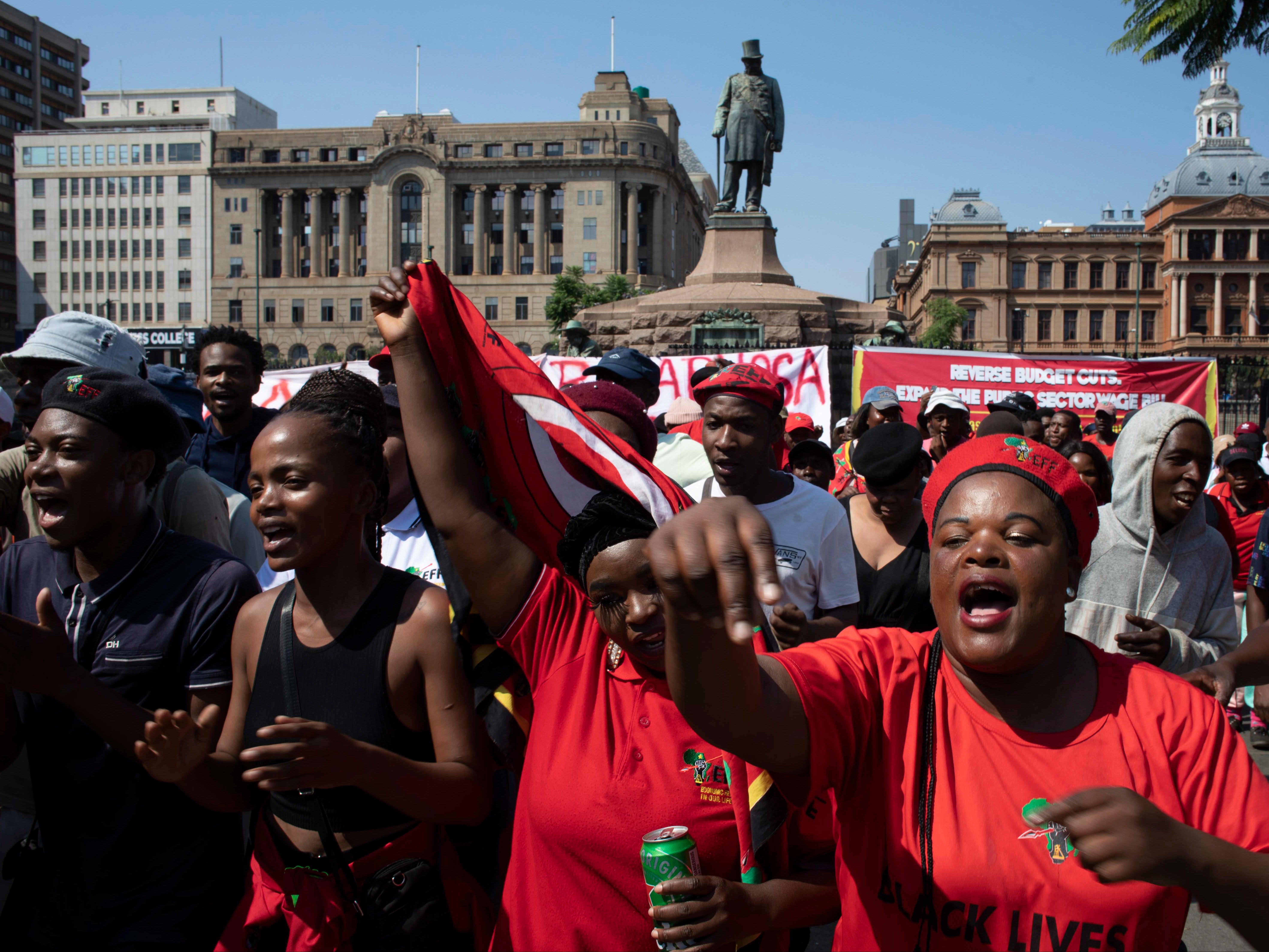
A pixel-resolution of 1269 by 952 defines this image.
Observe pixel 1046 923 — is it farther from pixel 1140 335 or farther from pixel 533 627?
pixel 1140 335

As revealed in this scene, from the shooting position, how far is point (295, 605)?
2.37 m

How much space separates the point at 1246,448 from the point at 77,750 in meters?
6.46

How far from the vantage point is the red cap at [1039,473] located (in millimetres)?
1805

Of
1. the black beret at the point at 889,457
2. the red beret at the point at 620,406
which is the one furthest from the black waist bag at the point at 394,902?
the black beret at the point at 889,457

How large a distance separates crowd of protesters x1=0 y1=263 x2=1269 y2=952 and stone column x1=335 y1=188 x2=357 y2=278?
85.3 meters

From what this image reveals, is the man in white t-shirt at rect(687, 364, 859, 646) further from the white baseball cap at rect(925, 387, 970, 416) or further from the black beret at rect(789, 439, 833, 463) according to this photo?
the white baseball cap at rect(925, 387, 970, 416)

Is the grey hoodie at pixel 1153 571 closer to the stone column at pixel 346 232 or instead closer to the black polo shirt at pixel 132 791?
the black polo shirt at pixel 132 791

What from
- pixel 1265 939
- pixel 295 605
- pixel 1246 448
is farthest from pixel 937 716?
pixel 1246 448

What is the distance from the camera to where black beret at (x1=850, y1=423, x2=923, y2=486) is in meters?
4.00

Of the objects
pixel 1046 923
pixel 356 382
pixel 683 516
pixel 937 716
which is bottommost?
pixel 1046 923

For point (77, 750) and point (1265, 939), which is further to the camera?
point (77, 750)

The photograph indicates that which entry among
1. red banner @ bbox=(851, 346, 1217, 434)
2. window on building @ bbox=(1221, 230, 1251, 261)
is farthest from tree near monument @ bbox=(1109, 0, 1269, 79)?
window on building @ bbox=(1221, 230, 1251, 261)

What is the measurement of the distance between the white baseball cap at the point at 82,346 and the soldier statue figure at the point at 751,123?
1515 centimetres

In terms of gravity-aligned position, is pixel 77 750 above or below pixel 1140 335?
below
